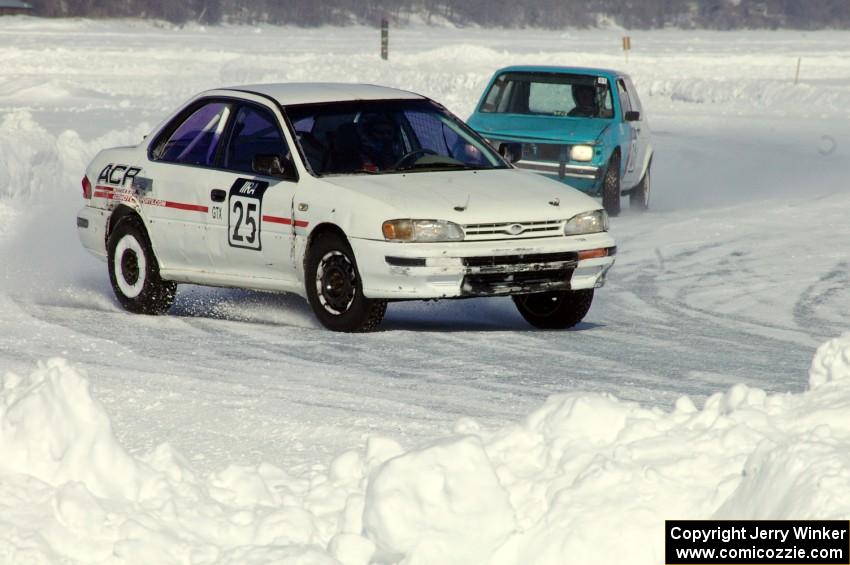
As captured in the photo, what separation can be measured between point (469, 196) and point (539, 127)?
7.13m

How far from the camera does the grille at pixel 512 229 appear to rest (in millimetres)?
8734

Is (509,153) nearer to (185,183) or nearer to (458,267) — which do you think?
(458,267)

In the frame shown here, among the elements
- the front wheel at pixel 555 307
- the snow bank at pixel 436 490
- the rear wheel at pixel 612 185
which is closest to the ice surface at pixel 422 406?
the snow bank at pixel 436 490

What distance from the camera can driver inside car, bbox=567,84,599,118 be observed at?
16.4 meters

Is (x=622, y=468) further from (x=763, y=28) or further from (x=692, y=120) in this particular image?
(x=763, y=28)

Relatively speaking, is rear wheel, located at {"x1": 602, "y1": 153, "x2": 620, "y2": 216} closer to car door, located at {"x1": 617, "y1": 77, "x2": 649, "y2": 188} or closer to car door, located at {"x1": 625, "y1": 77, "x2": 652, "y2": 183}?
car door, located at {"x1": 617, "y1": 77, "x2": 649, "y2": 188}

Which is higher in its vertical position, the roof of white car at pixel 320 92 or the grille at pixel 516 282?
the roof of white car at pixel 320 92

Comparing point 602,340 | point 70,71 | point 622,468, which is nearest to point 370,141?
point 602,340

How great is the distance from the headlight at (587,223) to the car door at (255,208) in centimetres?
160

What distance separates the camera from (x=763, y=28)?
112625 mm

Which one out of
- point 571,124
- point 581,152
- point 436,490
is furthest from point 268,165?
point 571,124

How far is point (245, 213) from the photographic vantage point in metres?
9.49

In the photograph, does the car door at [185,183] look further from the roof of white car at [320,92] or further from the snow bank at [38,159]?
the snow bank at [38,159]

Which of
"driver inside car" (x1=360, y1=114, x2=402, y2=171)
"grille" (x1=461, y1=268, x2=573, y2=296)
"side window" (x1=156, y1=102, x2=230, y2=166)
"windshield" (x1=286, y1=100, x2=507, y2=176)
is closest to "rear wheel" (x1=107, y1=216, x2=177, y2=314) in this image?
"side window" (x1=156, y1=102, x2=230, y2=166)
